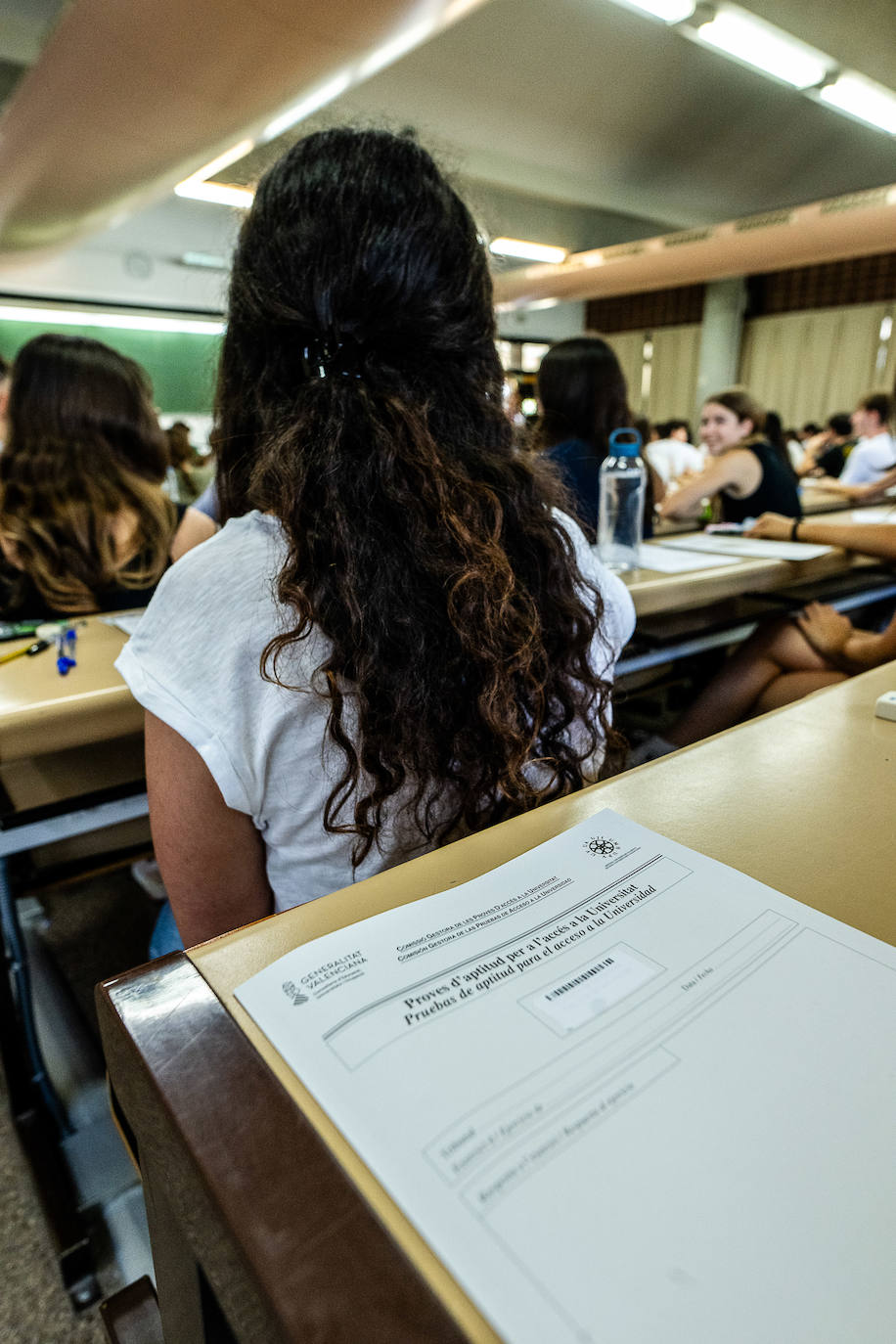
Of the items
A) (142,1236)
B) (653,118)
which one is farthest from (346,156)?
(653,118)

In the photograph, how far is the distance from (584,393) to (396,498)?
1.70 metres

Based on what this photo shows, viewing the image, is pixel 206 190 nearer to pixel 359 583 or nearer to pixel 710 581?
pixel 710 581

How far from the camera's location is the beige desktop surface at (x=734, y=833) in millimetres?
354

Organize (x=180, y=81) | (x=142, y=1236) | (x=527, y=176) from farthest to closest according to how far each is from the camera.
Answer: (x=527, y=176)
(x=180, y=81)
(x=142, y=1236)

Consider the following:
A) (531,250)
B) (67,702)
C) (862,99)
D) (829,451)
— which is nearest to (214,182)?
(531,250)

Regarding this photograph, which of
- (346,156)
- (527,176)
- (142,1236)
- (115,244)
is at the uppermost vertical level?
(527,176)

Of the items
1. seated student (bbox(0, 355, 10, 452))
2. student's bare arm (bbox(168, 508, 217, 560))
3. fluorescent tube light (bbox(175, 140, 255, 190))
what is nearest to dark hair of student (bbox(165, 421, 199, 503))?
fluorescent tube light (bbox(175, 140, 255, 190))

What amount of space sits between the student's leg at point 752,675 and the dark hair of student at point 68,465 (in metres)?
1.36

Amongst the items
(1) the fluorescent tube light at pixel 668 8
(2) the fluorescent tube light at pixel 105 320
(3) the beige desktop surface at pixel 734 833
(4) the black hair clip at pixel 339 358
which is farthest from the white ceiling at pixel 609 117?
(3) the beige desktop surface at pixel 734 833

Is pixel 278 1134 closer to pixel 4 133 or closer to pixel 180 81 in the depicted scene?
pixel 180 81

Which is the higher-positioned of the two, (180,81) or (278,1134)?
(180,81)

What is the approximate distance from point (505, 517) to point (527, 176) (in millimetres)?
6427

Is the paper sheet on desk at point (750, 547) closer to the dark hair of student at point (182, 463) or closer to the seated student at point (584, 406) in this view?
the seated student at point (584, 406)

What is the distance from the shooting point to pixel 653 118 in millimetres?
4875
